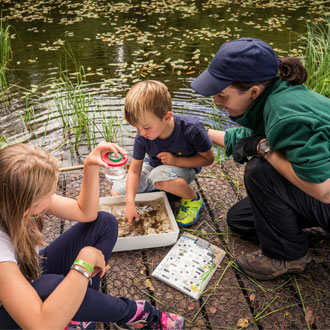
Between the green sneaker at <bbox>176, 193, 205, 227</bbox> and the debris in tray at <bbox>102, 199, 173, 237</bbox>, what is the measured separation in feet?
0.30

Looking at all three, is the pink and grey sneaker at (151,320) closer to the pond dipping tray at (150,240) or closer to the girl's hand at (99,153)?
the pond dipping tray at (150,240)

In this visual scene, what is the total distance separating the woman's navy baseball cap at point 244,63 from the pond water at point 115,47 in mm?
1832

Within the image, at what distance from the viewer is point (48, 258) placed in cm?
151

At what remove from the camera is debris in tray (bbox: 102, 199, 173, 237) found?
204 cm

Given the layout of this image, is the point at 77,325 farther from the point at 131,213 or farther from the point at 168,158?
the point at 168,158

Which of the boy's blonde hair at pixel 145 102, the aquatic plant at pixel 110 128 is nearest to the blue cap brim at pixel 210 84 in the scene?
the boy's blonde hair at pixel 145 102

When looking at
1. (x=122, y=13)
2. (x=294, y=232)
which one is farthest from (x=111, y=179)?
(x=122, y=13)

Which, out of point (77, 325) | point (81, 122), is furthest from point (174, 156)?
point (81, 122)

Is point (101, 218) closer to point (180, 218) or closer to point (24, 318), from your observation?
point (24, 318)

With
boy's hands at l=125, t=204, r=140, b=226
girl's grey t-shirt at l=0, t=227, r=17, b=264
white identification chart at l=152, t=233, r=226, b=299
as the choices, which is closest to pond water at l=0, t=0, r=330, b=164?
boy's hands at l=125, t=204, r=140, b=226

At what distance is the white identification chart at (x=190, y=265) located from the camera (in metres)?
1.73

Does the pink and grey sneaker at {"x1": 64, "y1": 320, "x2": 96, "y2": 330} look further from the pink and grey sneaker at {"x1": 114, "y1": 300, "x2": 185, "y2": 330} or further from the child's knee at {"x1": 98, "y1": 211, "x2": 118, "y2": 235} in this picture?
the child's knee at {"x1": 98, "y1": 211, "x2": 118, "y2": 235}

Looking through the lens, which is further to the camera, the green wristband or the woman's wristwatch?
the woman's wristwatch

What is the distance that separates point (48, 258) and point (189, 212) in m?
0.94
